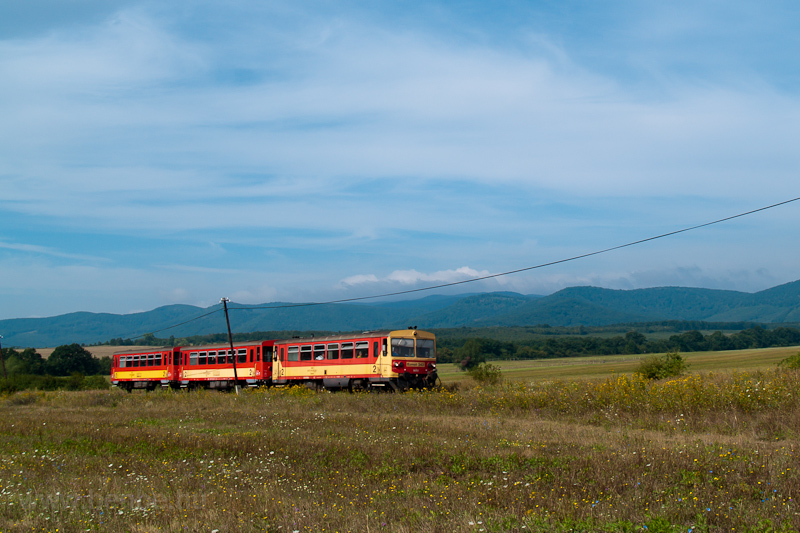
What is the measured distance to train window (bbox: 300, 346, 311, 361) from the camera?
3253 centimetres

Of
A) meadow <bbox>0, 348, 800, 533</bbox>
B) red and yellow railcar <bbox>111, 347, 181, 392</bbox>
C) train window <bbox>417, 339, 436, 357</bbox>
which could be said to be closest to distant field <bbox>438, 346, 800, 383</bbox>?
train window <bbox>417, 339, 436, 357</bbox>

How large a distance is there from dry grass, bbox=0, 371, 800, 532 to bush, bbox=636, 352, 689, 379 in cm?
1816

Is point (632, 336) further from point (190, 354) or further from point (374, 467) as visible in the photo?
point (374, 467)

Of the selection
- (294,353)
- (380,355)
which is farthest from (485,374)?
(294,353)

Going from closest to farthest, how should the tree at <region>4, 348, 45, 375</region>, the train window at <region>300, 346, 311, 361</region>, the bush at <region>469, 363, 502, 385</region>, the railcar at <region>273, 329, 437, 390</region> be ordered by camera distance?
the railcar at <region>273, 329, 437, 390</region>
the train window at <region>300, 346, 311, 361</region>
the bush at <region>469, 363, 502, 385</region>
the tree at <region>4, 348, 45, 375</region>

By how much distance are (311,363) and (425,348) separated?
6.42m

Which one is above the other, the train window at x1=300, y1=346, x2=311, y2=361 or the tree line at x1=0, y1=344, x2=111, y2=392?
the train window at x1=300, y1=346, x2=311, y2=361

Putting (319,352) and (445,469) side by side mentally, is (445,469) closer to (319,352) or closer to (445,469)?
(445,469)

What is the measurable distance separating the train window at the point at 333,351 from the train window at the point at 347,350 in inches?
17.9

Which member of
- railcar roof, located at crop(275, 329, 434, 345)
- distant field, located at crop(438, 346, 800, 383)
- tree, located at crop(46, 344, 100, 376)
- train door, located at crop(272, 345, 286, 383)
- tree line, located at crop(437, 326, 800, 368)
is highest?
railcar roof, located at crop(275, 329, 434, 345)

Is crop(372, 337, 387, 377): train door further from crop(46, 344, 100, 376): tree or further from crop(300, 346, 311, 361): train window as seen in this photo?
crop(46, 344, 100, 376): tree

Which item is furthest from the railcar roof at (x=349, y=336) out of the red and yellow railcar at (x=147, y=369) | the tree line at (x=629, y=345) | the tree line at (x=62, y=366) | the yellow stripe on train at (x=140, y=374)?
the tree line at (x=629, y=345)

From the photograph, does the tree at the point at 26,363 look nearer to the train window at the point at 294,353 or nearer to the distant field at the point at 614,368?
the distant field at the point at 614,368

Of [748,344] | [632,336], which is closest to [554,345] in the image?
[632,336]
